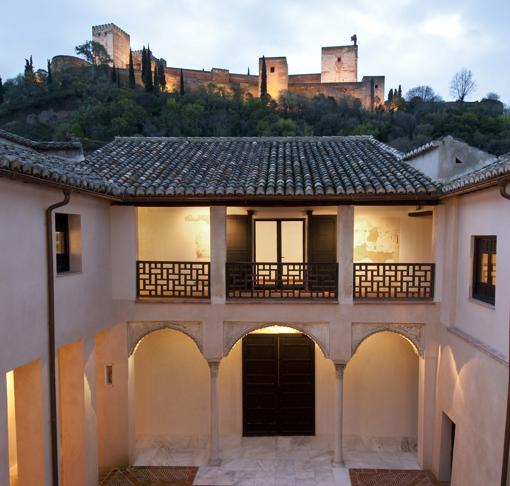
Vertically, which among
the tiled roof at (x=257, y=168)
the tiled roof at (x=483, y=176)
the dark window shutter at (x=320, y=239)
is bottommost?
the dark window shutter at (x=320, y=239)

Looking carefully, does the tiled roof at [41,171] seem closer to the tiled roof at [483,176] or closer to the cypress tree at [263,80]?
the tiled roof at [483,176]

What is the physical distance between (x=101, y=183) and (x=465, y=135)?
36.1 m

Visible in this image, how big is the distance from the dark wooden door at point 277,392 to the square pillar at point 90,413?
13.3 feet

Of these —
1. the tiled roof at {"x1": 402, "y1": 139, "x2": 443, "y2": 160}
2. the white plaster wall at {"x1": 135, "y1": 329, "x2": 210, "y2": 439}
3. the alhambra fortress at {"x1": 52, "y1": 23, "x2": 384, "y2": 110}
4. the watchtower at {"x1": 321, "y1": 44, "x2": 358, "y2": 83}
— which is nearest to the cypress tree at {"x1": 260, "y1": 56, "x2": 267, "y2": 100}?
the alhambra fortress at {"x1": 52, "y1": 23, "x2": 384, "y2": 110}

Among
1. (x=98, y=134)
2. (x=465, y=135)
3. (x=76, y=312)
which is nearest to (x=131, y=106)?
(x=98, y=134)

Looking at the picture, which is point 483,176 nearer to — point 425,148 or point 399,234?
point 425,148

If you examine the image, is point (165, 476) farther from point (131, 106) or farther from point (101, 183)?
point (131, 106)

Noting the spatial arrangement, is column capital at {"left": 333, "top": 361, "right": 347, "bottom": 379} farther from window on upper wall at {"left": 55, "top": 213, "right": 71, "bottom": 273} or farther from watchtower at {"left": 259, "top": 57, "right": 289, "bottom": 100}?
watchtower at {"left": 259, "top": 57, "right": 289, "bottom": 100}

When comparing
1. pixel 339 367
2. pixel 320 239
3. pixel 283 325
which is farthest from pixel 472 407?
pixel 320 239

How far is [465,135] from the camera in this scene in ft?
120

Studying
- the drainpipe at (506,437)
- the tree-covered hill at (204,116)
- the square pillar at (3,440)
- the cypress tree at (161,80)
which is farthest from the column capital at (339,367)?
the cypress tree at (161,80)

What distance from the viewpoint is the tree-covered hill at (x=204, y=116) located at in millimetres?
38188

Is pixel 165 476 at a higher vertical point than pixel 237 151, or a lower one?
lower

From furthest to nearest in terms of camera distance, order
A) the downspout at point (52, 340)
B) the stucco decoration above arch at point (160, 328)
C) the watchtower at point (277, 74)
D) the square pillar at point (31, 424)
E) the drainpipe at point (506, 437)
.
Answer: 1. the watchtower at point (277, 74)
2. the stucco decoration above arch at point (160, 328)
3. the downspout at point (52, 340)
4. the square pillar at point (31, 424)
5. the drainpipe at point (506, 437)
